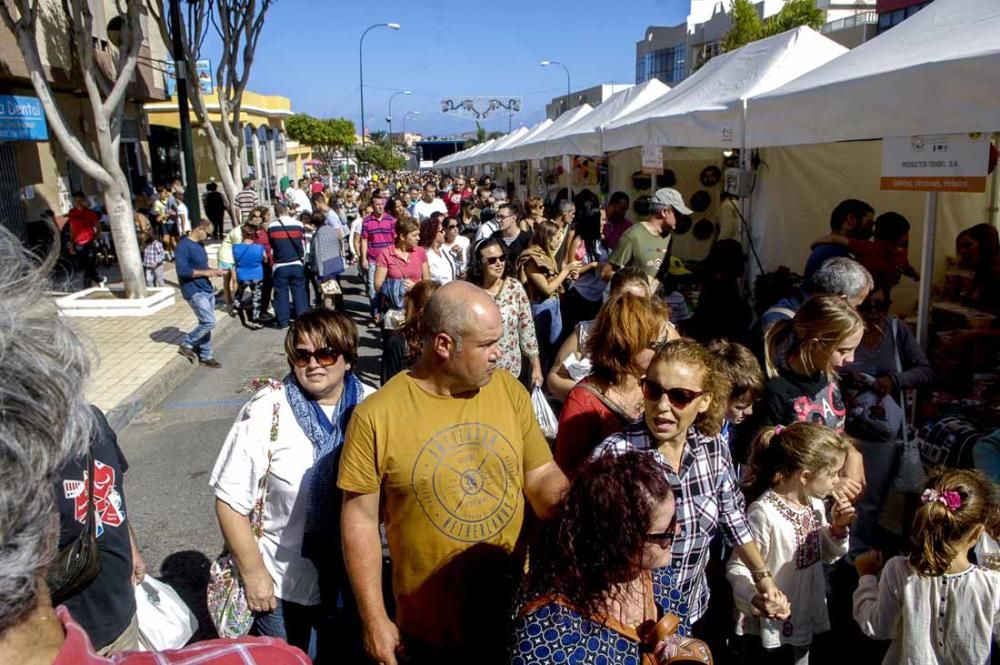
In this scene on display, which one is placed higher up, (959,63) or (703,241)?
(959,63)

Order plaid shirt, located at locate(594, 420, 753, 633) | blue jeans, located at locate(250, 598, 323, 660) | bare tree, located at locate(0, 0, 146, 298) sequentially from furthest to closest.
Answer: bare tree, located at locate(0, 0, 146, 298), blue jeans, located at locate(250, 598, 323, 660), plaid shirt, located at locate(594, 420, 753, 633)

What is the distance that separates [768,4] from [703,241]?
5079 centimetres

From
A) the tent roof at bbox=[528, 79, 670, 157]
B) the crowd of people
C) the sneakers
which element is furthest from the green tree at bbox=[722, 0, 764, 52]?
the crowd of people

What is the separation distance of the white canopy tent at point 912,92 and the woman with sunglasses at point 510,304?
94.4 inches

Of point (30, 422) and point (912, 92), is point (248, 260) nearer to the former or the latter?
point (912, 92)

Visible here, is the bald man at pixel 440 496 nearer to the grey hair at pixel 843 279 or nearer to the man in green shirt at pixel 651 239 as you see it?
the grey hair at pixel 843 279

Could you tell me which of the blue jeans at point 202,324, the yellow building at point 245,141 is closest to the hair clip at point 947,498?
the blue jeans at point 202,324

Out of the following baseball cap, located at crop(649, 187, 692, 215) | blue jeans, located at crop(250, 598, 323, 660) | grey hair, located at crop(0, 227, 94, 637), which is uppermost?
baseball cap, located at crop(649, 187, 692, 215)

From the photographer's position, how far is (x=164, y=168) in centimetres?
2775

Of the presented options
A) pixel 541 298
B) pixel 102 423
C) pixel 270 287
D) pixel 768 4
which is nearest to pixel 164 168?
pixel 270 287

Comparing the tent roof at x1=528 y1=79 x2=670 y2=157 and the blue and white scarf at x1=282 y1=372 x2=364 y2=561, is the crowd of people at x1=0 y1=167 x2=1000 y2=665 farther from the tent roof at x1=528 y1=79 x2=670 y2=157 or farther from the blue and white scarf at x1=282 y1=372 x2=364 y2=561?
the tent roof at x1=528 y1=79 x2=670 y2=157

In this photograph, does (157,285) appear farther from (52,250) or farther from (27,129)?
(52,250)

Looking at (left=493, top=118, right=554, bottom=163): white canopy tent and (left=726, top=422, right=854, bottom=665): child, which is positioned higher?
(left=493, top=118, right=554, bottom=163): white canopy tent

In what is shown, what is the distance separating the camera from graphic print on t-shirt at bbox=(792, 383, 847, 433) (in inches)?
125
